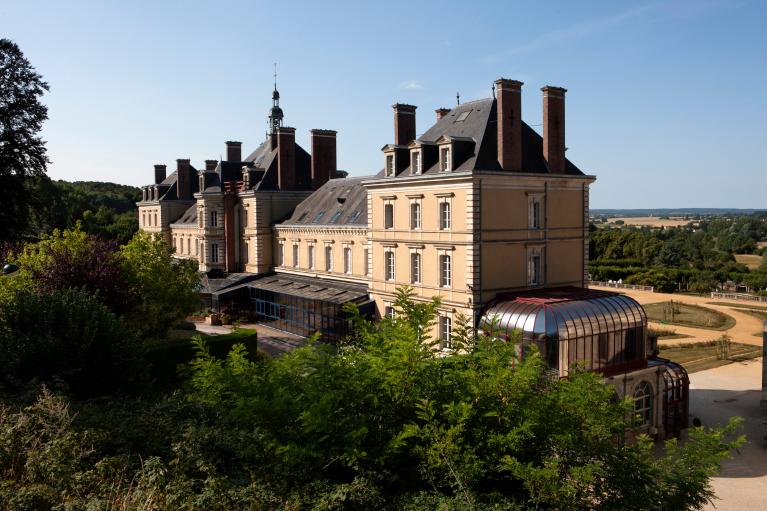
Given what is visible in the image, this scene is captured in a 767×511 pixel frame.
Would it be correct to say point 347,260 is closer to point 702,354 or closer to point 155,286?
point 155,286

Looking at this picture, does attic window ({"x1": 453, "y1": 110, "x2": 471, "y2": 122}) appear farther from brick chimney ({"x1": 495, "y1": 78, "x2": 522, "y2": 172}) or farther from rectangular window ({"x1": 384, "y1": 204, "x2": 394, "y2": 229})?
rectangular window ({"x1": 384, "y1": 204, "x2": 394, "y2": 229})

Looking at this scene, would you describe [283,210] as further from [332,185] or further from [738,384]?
[738,384]

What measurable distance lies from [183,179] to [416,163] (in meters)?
30.7

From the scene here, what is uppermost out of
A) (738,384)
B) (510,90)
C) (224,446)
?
(510,90)

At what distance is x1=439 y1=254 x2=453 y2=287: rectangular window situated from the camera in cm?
2509

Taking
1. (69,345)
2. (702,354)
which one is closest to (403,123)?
(69,345)

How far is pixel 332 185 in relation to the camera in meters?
38.7

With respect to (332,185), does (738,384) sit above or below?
below

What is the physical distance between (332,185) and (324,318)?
10.2 m

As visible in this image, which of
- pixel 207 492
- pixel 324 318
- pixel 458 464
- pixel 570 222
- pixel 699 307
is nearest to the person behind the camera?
pixel 207 492

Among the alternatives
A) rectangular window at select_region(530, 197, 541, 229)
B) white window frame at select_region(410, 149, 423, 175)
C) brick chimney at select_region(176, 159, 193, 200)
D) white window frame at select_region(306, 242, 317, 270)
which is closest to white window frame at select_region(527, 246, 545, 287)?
rectangular window at select_region(530, 197, 541, 229)

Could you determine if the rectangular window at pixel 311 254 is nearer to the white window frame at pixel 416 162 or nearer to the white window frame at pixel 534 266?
the white window frame at pixel 416 162

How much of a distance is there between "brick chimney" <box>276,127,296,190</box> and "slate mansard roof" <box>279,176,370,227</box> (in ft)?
6.57

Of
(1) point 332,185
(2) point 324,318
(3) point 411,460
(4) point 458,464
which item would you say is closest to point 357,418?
(3) point 411,460
